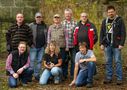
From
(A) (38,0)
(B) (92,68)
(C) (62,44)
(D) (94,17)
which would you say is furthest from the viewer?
(A) (38,0)

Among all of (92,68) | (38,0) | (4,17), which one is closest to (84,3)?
(38,0)

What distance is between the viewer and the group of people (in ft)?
30.8

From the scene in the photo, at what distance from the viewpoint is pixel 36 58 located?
33.3 ft

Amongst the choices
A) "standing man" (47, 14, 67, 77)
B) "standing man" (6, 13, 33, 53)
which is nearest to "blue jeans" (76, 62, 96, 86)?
"standing man" (47, 14, 67, 77)

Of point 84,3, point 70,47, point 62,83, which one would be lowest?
point 62,83

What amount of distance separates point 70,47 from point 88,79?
40.4 inches

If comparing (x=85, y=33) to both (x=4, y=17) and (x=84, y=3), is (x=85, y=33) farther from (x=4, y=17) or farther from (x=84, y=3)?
(x=4, y=17)

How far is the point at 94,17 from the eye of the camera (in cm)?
1283

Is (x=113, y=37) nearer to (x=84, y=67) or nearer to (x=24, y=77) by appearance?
(x=84, y=67)

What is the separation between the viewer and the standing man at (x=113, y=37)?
9375mm

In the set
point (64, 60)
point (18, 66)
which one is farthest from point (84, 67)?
point (18, 66)

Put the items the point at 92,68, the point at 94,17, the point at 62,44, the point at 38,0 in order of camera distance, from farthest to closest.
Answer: the point at 38,0
the point at 94,17
the point at 62,44
the point at 92,68

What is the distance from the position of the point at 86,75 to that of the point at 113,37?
107cm

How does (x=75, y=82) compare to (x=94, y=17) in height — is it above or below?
below
